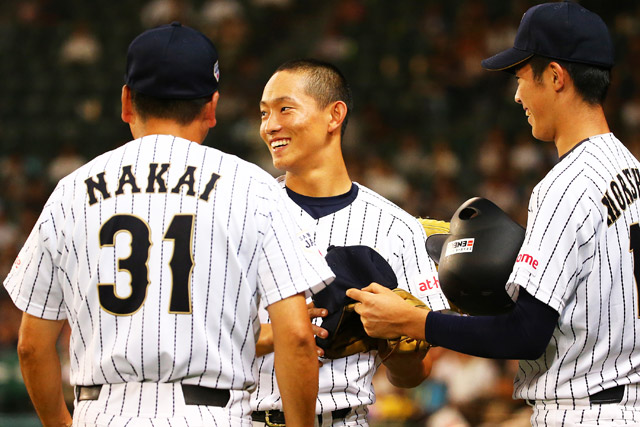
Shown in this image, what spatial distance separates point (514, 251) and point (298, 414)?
0.91 m

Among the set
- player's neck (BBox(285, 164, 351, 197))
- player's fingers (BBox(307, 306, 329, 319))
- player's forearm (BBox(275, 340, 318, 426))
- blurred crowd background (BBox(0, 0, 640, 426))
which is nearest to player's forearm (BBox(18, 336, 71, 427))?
player's forearm (BBox(275, 340, 318, 426))

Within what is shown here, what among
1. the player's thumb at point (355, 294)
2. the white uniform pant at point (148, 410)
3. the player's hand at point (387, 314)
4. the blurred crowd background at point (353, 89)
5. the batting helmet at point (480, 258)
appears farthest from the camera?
the blurred crowd background at point (353, 89)

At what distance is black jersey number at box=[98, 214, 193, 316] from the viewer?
235cm

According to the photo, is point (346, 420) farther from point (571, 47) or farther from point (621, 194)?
point (571, 47)

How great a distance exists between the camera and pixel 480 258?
2.78m

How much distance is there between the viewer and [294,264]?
248 centimetres

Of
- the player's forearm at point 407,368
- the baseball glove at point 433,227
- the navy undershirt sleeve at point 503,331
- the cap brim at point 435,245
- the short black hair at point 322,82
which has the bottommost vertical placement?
the player's forearm at point 407,368

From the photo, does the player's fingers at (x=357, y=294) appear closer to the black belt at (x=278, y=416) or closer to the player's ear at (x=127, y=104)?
the black belt at (x=278, y=416)

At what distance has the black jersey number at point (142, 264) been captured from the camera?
2.35 meters

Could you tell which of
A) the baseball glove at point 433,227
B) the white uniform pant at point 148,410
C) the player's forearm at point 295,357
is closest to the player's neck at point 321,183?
the baseball glove at point 433,227

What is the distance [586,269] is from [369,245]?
957mm

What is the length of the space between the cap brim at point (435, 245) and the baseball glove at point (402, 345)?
0.21m

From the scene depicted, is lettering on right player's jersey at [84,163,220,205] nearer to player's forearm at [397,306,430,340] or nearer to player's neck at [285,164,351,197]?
Answer: player's forearm at [397,306,430,340]

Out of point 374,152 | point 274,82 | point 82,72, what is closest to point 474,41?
point 374,152
